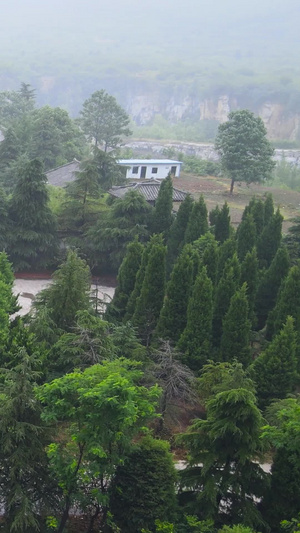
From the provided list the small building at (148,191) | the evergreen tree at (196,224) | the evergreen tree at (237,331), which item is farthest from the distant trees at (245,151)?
the evergreen tree at (237,331)

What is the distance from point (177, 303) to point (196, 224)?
6.57 meters

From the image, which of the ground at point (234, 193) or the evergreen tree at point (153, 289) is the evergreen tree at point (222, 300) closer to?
the evergreen tree at point (153, 289)

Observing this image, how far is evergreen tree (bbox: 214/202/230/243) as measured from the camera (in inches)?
844

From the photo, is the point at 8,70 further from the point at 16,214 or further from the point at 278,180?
the point at 16,214

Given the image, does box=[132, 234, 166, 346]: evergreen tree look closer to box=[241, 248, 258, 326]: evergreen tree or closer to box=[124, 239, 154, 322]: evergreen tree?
box=[124, 239, 154, 322]: evergreen tree

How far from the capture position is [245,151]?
118 ft

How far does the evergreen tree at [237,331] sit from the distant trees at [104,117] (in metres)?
36.9

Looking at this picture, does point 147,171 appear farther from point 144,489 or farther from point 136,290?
point 144,489

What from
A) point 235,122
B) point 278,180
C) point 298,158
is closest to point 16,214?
point 235,122

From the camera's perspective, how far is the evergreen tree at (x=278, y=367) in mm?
12484

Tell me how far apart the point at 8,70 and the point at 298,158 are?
61981mm

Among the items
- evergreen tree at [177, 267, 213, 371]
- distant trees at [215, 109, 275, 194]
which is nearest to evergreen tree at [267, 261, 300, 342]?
evergreen tree at [177, 267, 213, 371]

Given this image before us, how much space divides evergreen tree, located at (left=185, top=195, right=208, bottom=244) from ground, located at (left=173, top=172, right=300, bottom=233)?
36.0 feet

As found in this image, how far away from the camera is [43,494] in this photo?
876 cm
